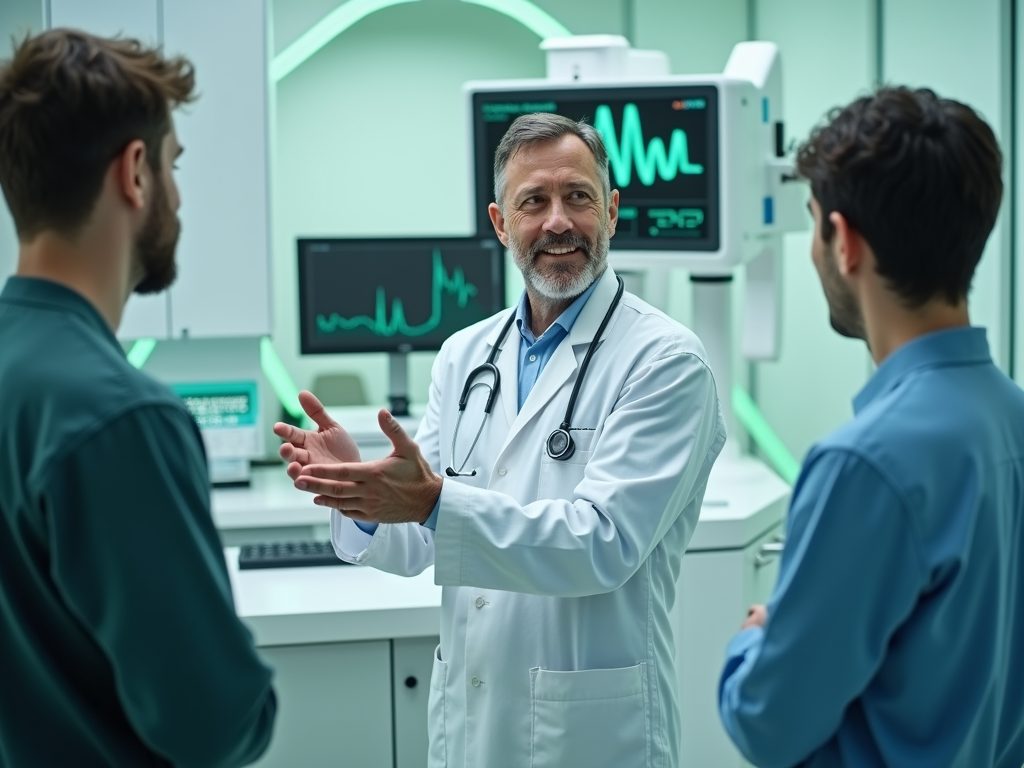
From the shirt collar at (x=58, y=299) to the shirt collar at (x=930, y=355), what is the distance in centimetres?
72

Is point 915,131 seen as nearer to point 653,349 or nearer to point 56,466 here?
point 653,349

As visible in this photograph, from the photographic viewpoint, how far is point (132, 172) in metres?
1.16

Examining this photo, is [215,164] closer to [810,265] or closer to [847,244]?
[810,265]

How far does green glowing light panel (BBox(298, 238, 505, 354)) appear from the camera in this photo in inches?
141

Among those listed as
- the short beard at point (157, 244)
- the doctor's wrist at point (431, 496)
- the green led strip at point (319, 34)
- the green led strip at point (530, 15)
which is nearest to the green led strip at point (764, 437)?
the green led strip at point (530, 15)

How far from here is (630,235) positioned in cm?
305

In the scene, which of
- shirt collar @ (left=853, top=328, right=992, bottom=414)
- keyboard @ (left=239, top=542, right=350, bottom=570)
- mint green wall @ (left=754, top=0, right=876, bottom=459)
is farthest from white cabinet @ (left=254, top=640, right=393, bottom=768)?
mint green wall @ (left=754, top=0, right=876, bottom=459)

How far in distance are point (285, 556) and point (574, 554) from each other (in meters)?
1.23

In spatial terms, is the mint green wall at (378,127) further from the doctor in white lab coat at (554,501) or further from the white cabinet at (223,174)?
the doctor in white lab coat at (554,501)

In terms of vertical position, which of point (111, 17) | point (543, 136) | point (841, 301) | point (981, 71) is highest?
point (111, 17)

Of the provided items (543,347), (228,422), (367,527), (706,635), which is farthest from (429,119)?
(367,527)

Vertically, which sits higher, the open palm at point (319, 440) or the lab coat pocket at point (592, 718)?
the open palm at point (319, 440)

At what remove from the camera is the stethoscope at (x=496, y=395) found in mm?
1816

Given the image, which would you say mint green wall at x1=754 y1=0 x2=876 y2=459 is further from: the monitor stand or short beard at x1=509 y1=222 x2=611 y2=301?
short beard at x1=509 y1=222 x2=611 y2=301
